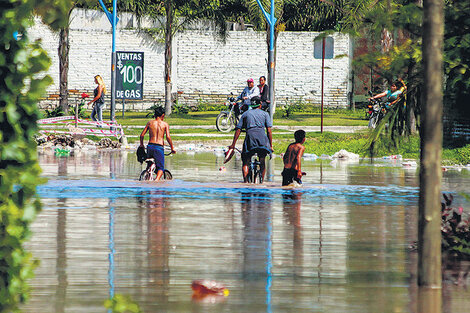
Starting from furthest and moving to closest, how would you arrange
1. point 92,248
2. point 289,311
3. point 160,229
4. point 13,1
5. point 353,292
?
point 160,229 < point 92,248 < point 353,292 < point 289,311 < point 13,1

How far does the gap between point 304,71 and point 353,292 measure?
45736mm

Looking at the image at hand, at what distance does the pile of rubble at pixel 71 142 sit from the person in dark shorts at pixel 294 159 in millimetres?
14438

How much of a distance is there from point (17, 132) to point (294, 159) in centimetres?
1331

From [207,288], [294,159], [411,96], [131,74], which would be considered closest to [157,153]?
[294,159]

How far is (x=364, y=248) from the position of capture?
11.7 m

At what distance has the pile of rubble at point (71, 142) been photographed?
32219mm

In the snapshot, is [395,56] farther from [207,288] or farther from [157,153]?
[157,153]

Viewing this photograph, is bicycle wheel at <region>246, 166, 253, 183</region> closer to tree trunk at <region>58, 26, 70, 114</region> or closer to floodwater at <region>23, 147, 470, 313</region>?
floodwater at <region>23, 147, 470, 313</region>

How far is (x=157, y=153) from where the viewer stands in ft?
63.7

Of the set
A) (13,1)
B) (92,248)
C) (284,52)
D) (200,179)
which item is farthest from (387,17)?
(284,52)

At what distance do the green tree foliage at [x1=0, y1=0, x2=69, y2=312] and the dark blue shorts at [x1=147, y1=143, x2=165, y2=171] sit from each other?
1355 cm

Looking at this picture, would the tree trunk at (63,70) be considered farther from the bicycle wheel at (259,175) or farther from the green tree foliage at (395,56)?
the green tree foliage at (395,56)

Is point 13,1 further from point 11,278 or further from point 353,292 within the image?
point 353,292

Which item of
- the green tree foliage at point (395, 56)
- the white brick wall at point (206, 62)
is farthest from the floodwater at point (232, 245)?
the white brick wall at point (206, 62)
